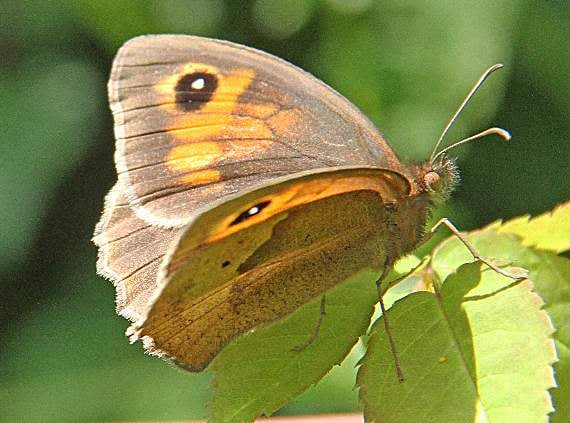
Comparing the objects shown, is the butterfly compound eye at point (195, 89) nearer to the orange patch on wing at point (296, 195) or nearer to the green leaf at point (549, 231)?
the orange patch on wing at point (296, 195)

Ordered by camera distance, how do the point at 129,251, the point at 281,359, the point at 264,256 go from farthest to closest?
the point at 129,251, the point at 264,256, the point at 281,359

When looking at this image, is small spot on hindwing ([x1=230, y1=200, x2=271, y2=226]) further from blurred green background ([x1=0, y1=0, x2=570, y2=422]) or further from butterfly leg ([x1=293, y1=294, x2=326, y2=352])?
blurred green background ([x1=0, y1=0, x2=570, y2=422])

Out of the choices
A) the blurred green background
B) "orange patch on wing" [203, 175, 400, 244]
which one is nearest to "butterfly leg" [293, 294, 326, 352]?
"orange patch on wing" [203, 175, 400, 244]

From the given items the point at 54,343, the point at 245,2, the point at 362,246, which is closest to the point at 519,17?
the point at 245,2

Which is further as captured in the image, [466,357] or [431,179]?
[431,179]

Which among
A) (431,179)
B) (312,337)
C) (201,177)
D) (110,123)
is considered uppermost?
(110,123)

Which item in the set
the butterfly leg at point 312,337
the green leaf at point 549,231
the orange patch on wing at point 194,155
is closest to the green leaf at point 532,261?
the green leaf at point 549,231

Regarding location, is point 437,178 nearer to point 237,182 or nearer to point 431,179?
point 431,179

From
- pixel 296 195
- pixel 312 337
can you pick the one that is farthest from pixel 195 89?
pixel 312 337
